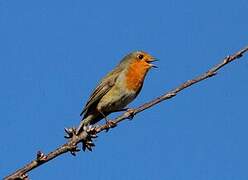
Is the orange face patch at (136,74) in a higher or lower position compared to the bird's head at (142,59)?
lower

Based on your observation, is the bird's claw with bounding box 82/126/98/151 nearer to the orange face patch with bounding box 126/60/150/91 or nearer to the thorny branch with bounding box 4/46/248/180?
the thorny branch with bounding box 4/46/248/180

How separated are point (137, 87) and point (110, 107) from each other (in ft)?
2.04

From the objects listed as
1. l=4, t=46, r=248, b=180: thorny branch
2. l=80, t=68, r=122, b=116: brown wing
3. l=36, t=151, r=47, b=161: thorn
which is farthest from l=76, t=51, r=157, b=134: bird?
l=36, t=151, r=47, b=161: thorn

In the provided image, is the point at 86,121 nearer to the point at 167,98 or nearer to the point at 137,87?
the point at 137,87

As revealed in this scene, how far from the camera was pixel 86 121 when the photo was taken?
8789 millimetres

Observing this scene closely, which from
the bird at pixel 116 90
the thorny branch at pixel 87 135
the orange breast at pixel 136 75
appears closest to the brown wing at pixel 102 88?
the bird at pixel 116 90

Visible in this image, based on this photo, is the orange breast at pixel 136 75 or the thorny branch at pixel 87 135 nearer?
the thorny branch at pixel 87 135

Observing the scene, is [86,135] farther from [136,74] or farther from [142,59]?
[142,59]

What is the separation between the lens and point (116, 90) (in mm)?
9148

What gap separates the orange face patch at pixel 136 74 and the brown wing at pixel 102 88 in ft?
0.85

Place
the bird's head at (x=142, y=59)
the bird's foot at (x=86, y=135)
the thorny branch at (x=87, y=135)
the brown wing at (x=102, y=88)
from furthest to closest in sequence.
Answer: the bird's head at (x=142, y=59) < the brown wing at (x=102, y=88) < the bird's foot at (x=86, y=135) < the thorny branch at (x=87, y=135)

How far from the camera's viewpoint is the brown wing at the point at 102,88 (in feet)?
29.8

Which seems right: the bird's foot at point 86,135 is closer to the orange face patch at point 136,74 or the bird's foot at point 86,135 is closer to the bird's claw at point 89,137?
the bird's claw at point 89,137

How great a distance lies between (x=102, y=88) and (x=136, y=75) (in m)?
0.68
